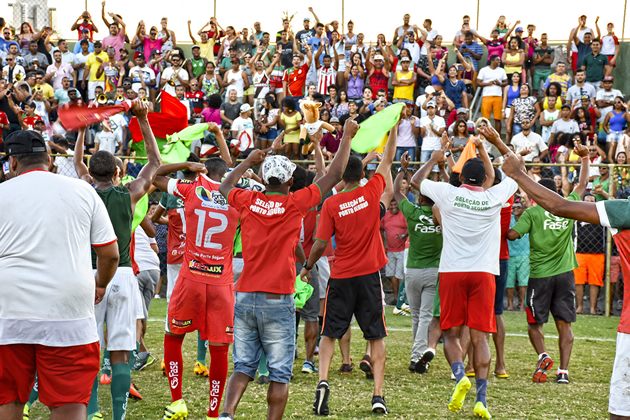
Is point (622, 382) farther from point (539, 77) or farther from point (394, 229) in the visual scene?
point (539, 77)

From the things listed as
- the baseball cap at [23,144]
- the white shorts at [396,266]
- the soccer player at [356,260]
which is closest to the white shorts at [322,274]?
the soccer player at [356,260]

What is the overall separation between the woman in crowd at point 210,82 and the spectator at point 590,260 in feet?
33.1

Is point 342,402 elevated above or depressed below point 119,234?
below

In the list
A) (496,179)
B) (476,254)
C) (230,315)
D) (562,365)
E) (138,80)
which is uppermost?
(138,80)

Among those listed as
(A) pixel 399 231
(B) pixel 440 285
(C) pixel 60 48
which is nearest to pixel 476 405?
(B) pixel 440 285

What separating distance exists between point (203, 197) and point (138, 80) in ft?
44.6

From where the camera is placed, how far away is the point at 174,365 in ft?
18.5

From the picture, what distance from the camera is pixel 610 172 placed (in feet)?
41.0

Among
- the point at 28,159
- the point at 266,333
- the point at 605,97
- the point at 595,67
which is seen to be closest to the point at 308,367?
the point at 266,333

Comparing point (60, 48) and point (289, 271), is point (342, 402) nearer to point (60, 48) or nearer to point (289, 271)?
point (289, 271)

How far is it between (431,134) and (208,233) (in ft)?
33.2

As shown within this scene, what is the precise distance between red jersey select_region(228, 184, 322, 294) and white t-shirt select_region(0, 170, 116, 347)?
143 centimetres

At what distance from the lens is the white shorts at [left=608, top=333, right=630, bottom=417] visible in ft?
11.6

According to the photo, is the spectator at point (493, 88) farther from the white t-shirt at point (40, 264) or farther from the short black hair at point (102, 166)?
the white t-shirt at point (40, 264)
